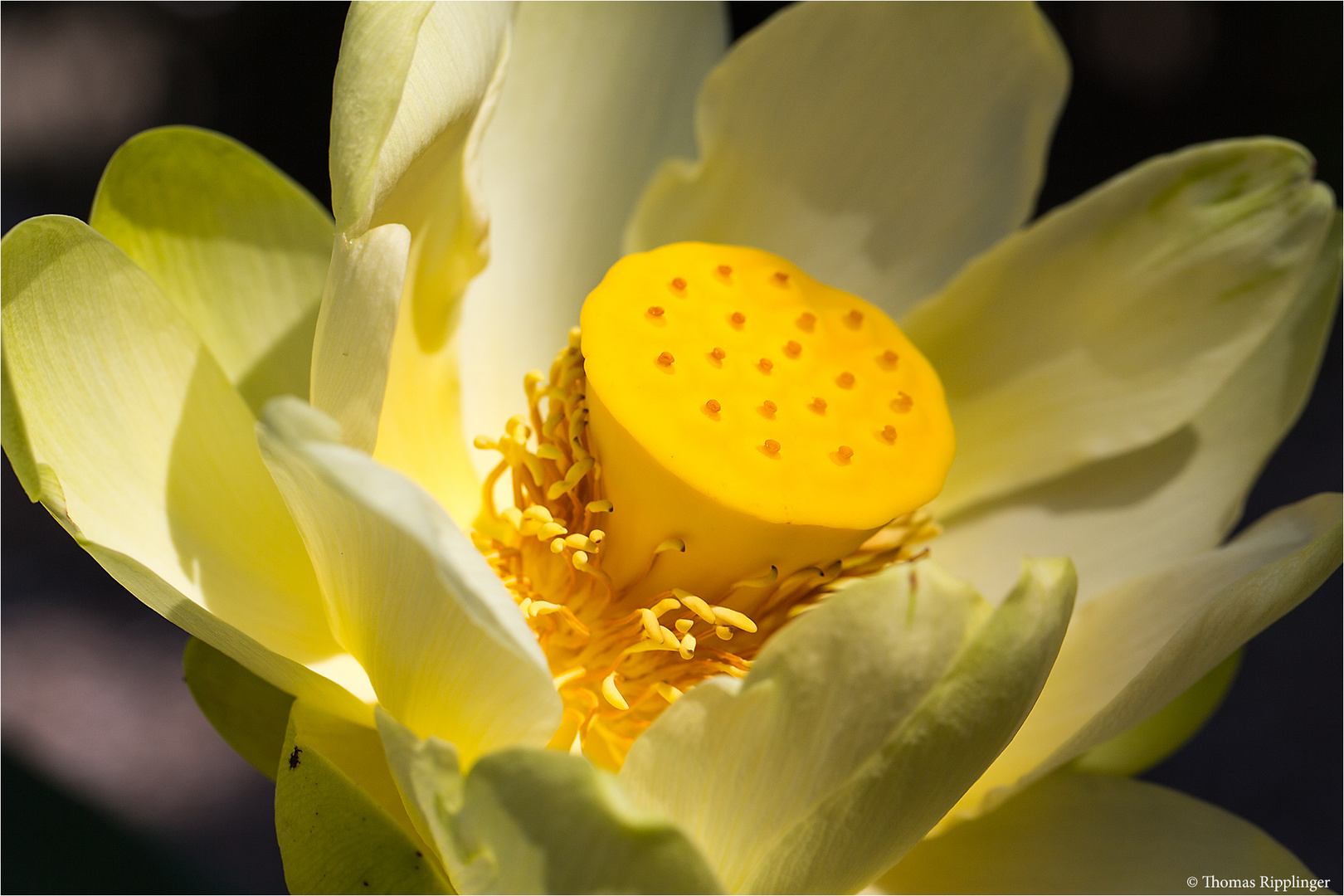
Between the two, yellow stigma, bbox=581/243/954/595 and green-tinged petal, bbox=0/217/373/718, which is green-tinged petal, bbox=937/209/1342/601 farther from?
green-tinged petal, bbox=0/217/373/718

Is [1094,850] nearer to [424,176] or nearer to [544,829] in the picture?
[544,829]

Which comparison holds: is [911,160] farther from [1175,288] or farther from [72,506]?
[72,506]

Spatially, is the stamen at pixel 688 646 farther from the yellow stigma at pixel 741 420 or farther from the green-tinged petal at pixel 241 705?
the green-tinged petal at pixel 241 705

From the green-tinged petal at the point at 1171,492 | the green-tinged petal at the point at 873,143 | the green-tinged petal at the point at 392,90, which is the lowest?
the green-tinged petal at the point at 1171,492

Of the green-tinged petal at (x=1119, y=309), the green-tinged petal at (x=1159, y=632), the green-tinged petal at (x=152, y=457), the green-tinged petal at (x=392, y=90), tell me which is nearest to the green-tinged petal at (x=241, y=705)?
the green-tinged petal at (x=152, y=457)

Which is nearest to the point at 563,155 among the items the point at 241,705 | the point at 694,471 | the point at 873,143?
the point at 873,143

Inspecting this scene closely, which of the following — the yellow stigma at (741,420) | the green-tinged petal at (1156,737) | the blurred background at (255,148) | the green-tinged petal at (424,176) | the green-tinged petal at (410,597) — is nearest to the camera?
the green-tinged petal at (410,597)

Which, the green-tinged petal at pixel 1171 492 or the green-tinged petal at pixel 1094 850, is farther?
the green-tinged petal at pixel 1171 492
